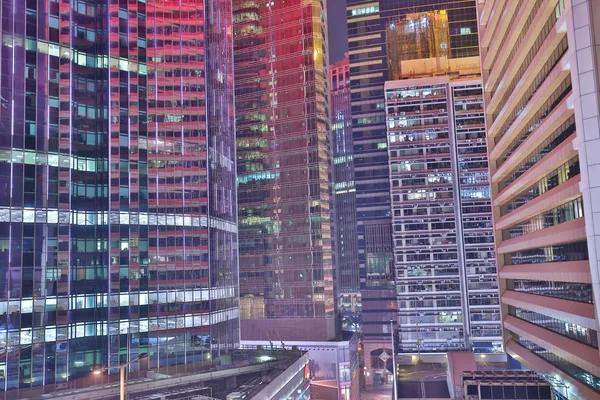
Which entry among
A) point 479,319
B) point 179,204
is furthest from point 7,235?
point 479,319

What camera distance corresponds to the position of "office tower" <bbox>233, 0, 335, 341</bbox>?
12875 cm

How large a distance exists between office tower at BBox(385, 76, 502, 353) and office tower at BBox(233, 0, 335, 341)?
16.4m

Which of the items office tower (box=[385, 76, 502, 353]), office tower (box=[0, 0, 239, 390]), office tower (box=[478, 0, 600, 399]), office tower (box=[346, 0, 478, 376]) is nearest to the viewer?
office tower (box=[478, 0, 600, 399])

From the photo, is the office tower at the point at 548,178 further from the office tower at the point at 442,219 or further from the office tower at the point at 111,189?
the office tower at the point at 442,219

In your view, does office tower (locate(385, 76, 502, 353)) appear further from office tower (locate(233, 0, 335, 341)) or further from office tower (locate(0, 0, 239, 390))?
office tower (locate(0, 0, 239, 390))

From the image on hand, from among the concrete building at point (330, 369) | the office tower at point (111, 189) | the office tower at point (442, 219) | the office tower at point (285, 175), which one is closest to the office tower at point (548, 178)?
the office tower at point (111, 189)

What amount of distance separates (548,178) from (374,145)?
348 feet

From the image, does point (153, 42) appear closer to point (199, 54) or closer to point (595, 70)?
point (199, 54)

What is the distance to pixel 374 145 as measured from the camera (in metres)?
160

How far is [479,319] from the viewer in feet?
396

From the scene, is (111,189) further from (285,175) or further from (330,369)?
(330,369)

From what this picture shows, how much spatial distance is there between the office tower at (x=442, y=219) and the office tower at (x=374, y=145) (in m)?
31.5

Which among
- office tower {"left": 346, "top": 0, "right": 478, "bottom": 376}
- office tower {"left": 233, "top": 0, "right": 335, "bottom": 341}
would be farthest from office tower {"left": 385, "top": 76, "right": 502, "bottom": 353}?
office tower {"left": 346, "top": 0, "right": 478, "bottom": 376}

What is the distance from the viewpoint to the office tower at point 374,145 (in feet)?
510
